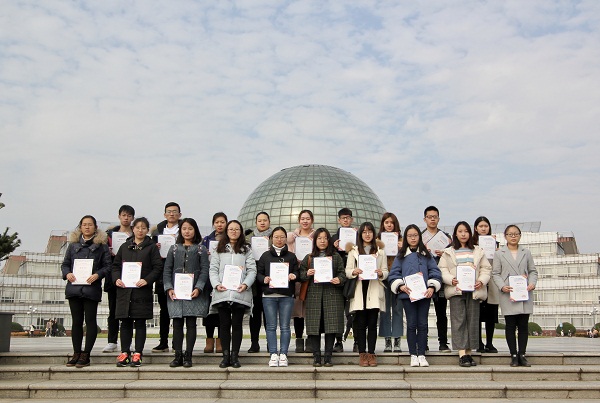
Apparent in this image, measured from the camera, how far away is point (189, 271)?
9.21 meters

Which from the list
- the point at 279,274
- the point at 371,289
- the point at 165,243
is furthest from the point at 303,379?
the point at 165,243

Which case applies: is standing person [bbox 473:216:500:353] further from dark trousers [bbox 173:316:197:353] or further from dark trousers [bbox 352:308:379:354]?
dark trousers [bbox 173:316:197:353]

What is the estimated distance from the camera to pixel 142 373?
8.63 metres

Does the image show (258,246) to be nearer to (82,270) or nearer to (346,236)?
(346,236)

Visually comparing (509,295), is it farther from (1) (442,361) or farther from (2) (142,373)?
(2) (142,373)

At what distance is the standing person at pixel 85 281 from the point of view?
29.9 ft

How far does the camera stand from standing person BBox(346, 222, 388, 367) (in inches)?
357

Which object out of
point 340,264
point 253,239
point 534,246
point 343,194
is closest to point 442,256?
point 340,264

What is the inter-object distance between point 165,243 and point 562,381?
6.89 meters

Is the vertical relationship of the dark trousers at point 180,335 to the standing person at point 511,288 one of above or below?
below

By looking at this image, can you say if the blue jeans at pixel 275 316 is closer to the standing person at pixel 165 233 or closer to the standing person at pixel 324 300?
the standing person at pixel 324 300

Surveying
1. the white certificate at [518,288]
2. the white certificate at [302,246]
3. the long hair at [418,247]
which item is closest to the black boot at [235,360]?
the white certificate at [302,246]

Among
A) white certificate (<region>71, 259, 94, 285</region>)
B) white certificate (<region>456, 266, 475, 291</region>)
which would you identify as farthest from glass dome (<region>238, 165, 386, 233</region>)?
white certificate (<region>71, 259, 94, 285</region>)

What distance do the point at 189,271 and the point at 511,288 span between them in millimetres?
5285
